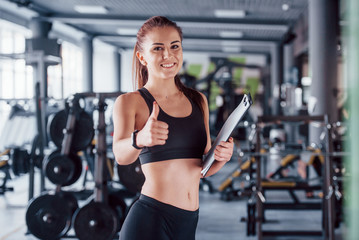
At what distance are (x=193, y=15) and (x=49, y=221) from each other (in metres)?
8.17

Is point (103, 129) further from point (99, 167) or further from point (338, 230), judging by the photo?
point (338, 230)

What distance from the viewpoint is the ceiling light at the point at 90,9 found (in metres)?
10.0

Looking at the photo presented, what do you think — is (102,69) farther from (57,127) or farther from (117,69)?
(57,127)

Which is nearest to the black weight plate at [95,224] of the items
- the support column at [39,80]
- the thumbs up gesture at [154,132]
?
the support column at [39,80]

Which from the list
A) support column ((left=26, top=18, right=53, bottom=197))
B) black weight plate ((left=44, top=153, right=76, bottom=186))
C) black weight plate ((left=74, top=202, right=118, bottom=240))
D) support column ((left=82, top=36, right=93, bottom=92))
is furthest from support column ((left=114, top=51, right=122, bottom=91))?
black weight plate ((left=74, top=202, right=118, bottom=240))

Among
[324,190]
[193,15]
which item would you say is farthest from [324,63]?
[193,15]

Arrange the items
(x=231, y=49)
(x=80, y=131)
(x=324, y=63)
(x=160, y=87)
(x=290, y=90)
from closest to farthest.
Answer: (x=160, y=87) → (x=80, y=131) → (x=324, y=63) → (x=290, y=90) → (x=231, y=49)

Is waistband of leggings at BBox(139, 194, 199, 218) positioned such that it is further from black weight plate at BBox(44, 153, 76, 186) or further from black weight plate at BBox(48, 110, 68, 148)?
black weight plate at BBox(48, 110, 68, 148)

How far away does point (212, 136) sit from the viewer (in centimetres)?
689

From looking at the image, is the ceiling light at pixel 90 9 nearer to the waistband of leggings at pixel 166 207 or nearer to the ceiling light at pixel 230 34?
the ceiling light at pixel 230 34

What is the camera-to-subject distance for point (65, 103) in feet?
12.3

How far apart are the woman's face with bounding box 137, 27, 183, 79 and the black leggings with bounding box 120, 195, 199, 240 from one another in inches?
15.4

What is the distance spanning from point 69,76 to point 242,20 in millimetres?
8137

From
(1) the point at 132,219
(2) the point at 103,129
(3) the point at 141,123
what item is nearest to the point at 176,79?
(3) the point at 141,123
